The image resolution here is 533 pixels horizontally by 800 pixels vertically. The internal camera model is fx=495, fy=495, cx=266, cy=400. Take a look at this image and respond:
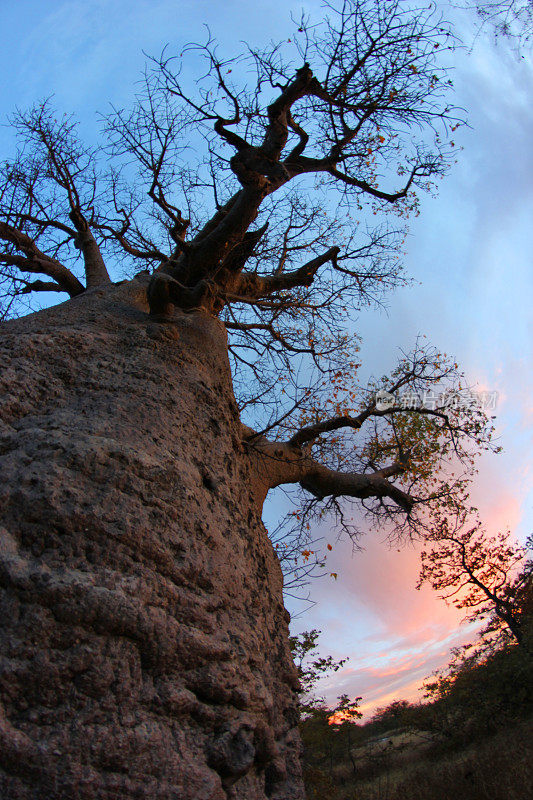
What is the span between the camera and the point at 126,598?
1561 mm

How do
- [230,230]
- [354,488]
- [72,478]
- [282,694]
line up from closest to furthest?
[72,478], [282,694], [230,230], [354,488]

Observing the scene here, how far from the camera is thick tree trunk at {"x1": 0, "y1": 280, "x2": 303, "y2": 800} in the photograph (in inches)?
52.3

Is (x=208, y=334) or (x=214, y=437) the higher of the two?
(x=208, y=334)

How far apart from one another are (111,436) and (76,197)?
4459 millimetres

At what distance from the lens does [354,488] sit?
533 cm

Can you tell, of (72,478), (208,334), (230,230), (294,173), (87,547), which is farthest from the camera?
(294,173)

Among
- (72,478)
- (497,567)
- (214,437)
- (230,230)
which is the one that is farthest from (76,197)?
(497,567)

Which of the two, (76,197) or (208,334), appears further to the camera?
(76,197)

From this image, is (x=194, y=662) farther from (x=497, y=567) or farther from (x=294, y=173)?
(x=497, y=567)

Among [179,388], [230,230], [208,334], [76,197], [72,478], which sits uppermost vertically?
[76,197]

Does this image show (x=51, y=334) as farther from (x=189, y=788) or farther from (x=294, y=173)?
(x=294, y=173)

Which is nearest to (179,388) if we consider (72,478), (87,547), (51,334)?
(51,334)

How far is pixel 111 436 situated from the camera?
2.06 m

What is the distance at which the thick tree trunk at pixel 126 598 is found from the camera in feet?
4.36
